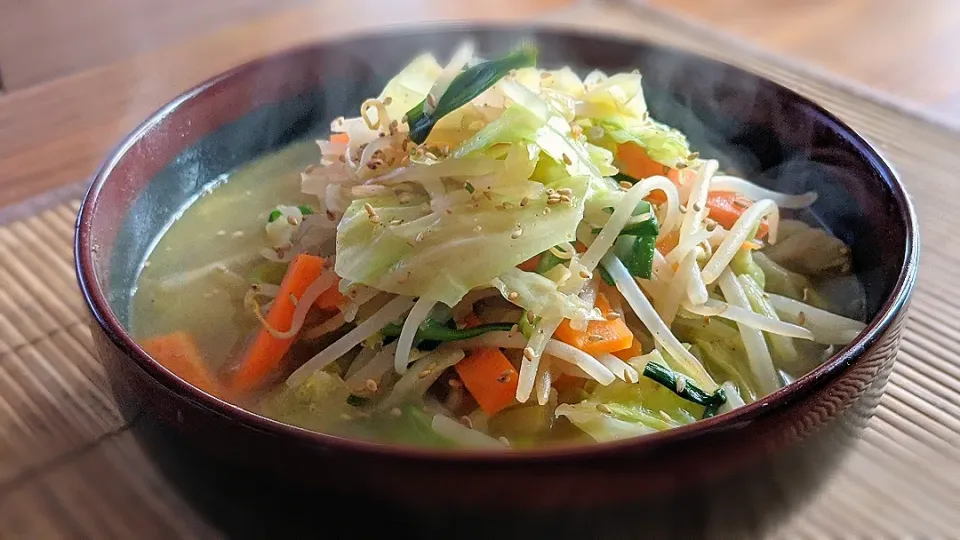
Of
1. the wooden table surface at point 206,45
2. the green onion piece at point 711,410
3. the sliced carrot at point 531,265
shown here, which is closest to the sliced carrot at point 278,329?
the sliced carrot at point 531,265

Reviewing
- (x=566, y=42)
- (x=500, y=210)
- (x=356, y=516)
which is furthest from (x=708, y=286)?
(x=566, y=42)

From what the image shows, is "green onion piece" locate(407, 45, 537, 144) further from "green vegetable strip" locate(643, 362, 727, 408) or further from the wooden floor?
the wooden floor

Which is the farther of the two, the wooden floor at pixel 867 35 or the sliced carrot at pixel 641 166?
the wooden floor at pixel 867 35

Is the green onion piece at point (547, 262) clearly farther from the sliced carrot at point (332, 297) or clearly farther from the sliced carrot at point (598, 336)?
the sliced carrot at point (332, 297)

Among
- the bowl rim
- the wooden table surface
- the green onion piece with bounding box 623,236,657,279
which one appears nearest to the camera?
the bowl rim

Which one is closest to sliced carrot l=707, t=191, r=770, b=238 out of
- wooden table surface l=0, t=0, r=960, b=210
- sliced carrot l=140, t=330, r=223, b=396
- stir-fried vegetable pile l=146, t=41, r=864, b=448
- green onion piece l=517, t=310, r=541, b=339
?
stir-fried vegetable pile l=146, t=41, r=864, b=448
